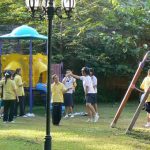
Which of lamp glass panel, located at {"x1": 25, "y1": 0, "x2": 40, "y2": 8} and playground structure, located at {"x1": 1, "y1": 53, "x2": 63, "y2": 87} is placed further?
playground structure, located at {"x1": 1, "y1": 53, "x2": 63, "y2": 87}

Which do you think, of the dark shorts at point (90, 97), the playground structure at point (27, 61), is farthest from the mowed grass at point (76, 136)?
the playground structure at point (27, 61)

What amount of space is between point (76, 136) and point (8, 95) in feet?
13.3

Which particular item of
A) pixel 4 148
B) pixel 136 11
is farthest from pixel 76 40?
pixel 4 148

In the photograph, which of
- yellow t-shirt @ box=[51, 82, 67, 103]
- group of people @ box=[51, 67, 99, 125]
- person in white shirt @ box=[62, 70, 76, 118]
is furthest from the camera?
person in white shirt @ box=[62, 70, 76, 118]

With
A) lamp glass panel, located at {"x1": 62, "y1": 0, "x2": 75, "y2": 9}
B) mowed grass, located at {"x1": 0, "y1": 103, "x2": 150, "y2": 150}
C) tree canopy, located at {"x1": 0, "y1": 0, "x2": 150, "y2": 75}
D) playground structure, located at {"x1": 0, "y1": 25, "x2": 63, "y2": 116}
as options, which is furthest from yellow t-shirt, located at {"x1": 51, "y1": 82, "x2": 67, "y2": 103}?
tree canopy, located at {"x1": 0, "y1": 0, "x2": 150, "y2": 75}

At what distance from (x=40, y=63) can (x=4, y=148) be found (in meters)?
10.8

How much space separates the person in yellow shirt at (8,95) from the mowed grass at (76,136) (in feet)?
1.32

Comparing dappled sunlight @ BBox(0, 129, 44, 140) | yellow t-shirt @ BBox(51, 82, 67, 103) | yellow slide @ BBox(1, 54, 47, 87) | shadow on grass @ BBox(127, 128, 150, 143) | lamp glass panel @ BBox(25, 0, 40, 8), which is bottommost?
shadow on grass @ BBox(127, 128, 150, 143)

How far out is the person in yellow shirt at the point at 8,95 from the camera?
17156 mm

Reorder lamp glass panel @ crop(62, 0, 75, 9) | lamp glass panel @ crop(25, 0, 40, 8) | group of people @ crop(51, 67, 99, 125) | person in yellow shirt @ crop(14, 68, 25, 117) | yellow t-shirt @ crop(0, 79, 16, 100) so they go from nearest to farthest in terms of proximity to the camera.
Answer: lamp glass panel @ crop(25, 0, 40, 8) → lamp glass panel @ crop(62, 0, 75, 9) → group of people @ crop(51, 67, 99, 125) → yellow t-shirt @ crop(0, 79, 16, 100) → person in yellow shirt @ crop(14, 68, 25, 117)

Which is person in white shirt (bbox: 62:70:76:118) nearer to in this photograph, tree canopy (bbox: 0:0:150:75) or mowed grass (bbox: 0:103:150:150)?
mowed grass (bbox: 0:103:150:150)

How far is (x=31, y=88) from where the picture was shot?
21.3 meters

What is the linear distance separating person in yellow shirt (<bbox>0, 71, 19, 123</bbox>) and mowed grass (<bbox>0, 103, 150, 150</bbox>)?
15.9 inches

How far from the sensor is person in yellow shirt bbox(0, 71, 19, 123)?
1716 centimetres
